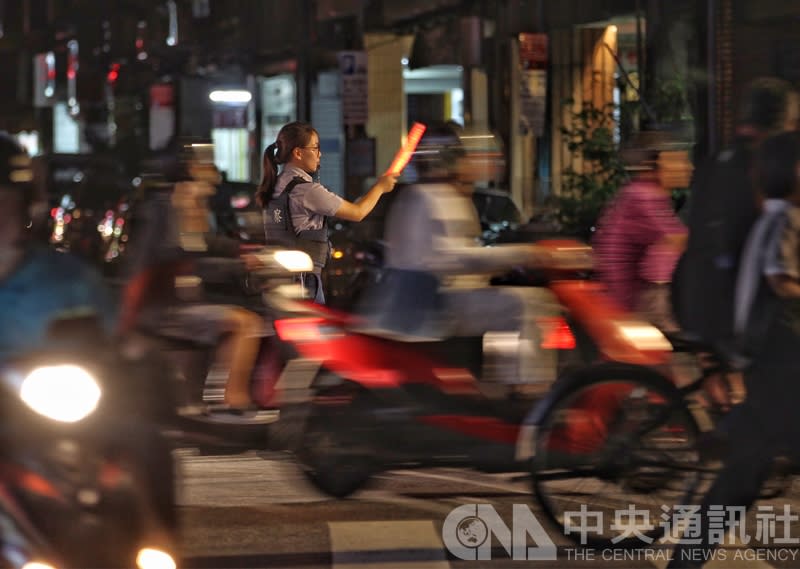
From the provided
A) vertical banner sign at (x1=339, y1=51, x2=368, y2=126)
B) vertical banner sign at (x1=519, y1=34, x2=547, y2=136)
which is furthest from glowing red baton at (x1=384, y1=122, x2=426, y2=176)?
vertical banner sign at (x1=339, y1=51, x2=368, y2=126)

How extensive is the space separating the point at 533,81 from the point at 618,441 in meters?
17.4

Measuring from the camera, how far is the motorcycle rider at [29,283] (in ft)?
14.6

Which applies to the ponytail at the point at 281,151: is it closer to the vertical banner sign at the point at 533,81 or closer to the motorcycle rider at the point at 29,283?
the motorcycle rider at the point at 29,283

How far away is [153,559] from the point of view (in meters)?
4.18

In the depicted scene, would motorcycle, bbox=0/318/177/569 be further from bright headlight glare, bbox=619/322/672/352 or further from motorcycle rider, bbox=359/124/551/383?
bright headlight glare, bbox=619/322/672/352

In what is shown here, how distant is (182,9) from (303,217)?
3901 cm

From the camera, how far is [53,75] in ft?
212

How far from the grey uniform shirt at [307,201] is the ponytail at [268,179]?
85 millimetres

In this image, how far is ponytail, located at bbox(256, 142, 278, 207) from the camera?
31.9 ft

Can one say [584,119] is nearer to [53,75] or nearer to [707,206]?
[707,206]

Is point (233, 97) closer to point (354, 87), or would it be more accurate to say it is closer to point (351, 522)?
point (354, 87)

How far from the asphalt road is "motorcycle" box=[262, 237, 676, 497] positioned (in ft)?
0.97

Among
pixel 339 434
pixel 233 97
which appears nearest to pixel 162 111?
pixel 233 97

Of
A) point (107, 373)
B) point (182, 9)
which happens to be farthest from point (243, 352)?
point (182, 9)
